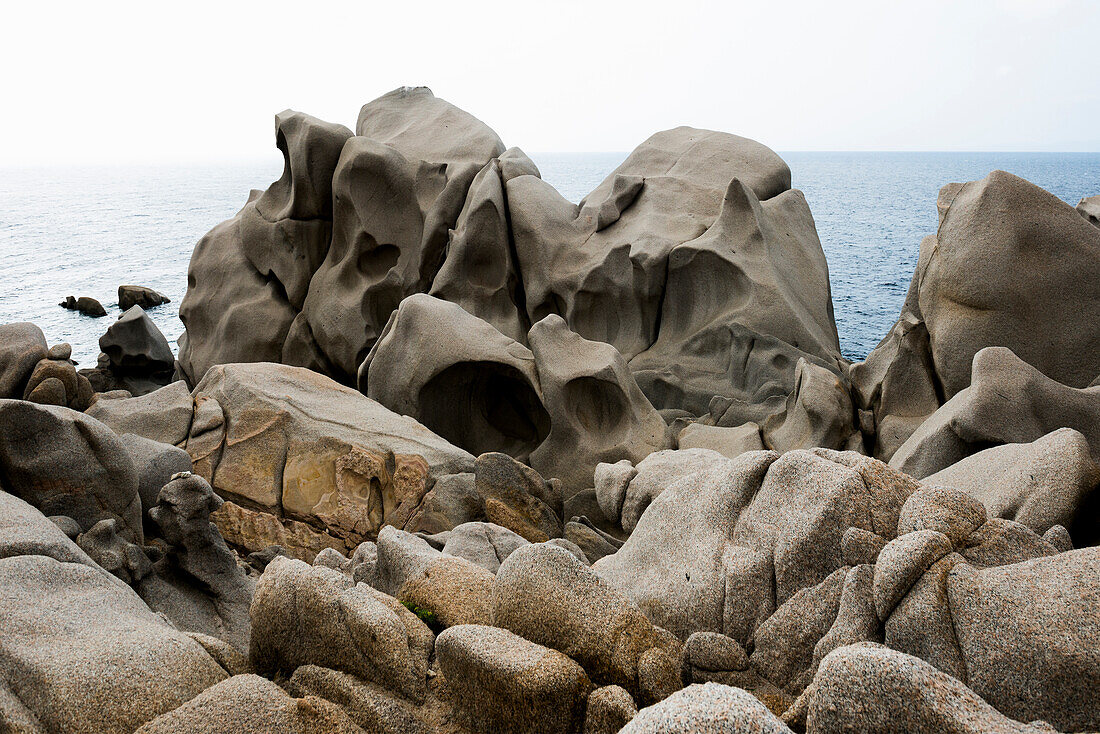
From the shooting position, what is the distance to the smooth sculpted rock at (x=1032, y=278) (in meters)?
8.59

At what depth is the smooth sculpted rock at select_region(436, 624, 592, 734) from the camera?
3.45 metres

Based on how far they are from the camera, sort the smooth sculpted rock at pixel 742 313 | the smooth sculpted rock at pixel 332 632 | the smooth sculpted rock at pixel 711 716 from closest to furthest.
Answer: the smooth sculpted rock at pixel 711 716 → the smooth sculpted rock at pixel 332 632 → the smooth sculpted rock at pixel 742 313

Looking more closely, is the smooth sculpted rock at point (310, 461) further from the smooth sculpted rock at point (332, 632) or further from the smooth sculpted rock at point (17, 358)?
the smooth sculpted rock at point (332, 632)

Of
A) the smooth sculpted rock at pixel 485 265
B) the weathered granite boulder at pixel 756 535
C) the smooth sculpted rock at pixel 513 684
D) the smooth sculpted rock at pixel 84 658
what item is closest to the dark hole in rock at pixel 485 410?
the smooth sculpted rock at pixel 485 265

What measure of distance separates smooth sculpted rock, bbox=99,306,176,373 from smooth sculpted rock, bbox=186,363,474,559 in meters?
10.4

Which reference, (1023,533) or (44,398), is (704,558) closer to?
(1023,533)

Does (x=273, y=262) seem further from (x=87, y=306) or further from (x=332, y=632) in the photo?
(x=87, y=306)

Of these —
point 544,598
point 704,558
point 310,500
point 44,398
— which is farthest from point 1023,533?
point 44,398

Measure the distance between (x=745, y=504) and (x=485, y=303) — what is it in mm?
10933

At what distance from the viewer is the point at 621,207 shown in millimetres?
15328

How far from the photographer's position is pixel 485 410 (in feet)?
40.4

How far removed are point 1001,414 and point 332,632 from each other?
587 cm

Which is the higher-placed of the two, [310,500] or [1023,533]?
[1023,533]

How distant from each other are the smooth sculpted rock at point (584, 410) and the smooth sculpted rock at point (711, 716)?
8.10 meters
